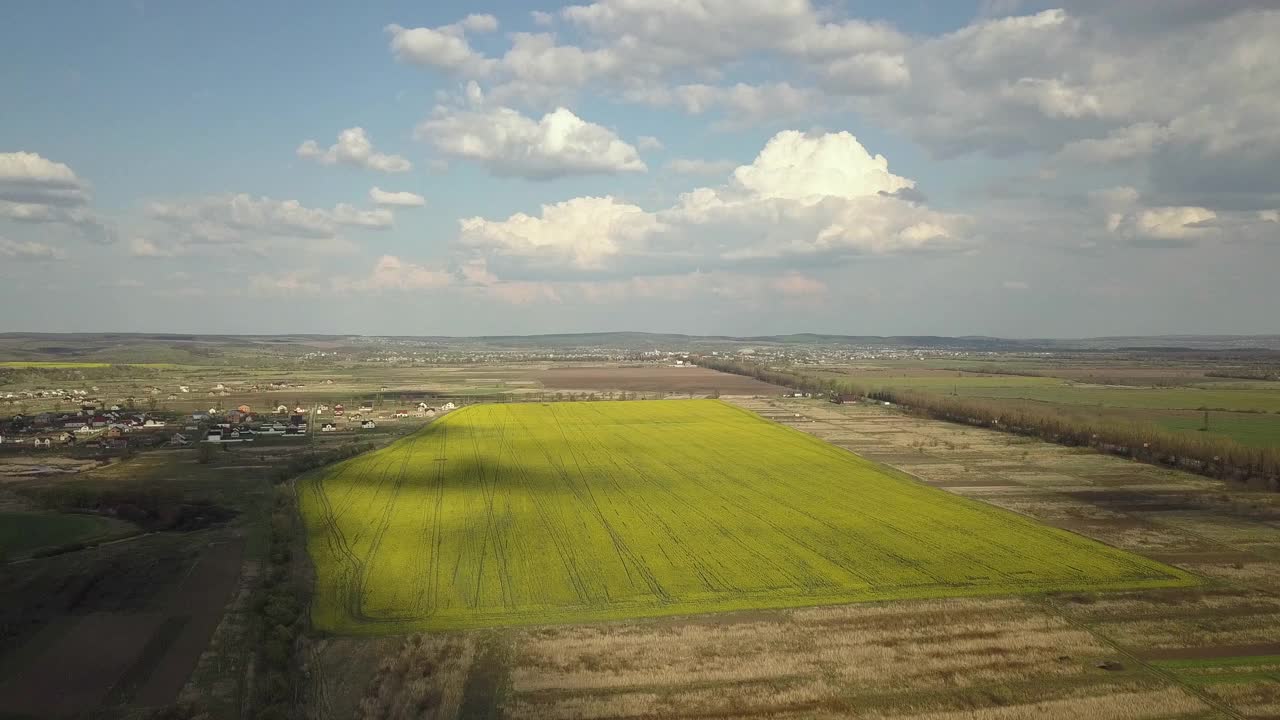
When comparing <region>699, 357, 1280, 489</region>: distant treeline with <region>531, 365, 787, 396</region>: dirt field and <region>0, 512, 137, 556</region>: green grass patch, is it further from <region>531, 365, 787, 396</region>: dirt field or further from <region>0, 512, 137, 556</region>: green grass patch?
<region>0, 512, 137, 556</region>: green grass patch

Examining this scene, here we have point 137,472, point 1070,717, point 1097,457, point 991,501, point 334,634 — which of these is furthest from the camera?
point 1097,457

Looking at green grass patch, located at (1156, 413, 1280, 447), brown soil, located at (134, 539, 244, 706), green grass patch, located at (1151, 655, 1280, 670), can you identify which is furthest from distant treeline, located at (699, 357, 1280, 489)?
brown soil, located at (134, 539, 244, 706)

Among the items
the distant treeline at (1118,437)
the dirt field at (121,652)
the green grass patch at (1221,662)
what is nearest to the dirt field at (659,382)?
the distant treeline at (1118,437)

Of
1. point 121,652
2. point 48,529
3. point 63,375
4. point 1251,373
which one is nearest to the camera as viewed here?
point 121,652

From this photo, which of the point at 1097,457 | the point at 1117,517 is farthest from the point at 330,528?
the point at 1097,457

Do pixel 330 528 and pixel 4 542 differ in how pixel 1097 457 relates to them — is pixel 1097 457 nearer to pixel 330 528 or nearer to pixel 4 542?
pixel 330 528

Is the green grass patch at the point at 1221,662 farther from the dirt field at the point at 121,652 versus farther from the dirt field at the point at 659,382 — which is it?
the dirt field at the point at 659,382

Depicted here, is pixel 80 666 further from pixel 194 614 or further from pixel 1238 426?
pixel 1238 426

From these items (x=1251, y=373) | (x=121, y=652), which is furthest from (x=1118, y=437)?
(x=1251, y=373)
